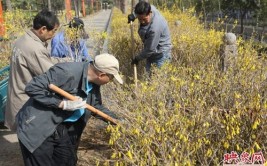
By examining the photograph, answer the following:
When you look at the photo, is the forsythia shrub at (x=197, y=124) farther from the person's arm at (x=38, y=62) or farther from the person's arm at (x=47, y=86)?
the person's arm at (x=38, y=62)

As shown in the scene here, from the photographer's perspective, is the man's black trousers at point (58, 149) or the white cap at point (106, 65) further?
the man's black trousers at point (58, 149)

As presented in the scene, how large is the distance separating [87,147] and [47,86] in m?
1.70

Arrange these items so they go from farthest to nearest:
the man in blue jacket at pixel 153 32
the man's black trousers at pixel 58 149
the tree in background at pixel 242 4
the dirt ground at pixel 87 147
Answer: the tree in background at pixel 242 4, the man in blue jacket at pixel 153 32, the dirt ground at pixel 87 147, the man's black trousers at pixel 58 149

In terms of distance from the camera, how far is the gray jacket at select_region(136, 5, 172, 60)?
424cm

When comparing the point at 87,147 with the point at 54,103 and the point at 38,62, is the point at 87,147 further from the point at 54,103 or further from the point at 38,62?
the point at 54,103

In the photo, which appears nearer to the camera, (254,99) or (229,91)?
(254,99)

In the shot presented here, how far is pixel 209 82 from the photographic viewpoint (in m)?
2.99

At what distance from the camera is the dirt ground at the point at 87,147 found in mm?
3584

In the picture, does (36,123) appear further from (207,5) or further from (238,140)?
(207,5)

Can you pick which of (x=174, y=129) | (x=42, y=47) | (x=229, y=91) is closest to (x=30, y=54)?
(x=42, y=47)

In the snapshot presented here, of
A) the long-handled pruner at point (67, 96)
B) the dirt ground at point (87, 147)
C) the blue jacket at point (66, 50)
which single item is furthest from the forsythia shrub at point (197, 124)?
the blue jacket at point (66, 50)

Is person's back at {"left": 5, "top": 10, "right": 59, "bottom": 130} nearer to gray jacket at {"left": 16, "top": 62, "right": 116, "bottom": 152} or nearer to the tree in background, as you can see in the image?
gray jacket at {"left": 16, "top": 62, "right": 116, "bottom": 152}

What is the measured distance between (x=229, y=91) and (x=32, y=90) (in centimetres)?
150

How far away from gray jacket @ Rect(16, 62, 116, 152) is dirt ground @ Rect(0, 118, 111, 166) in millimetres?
1084
